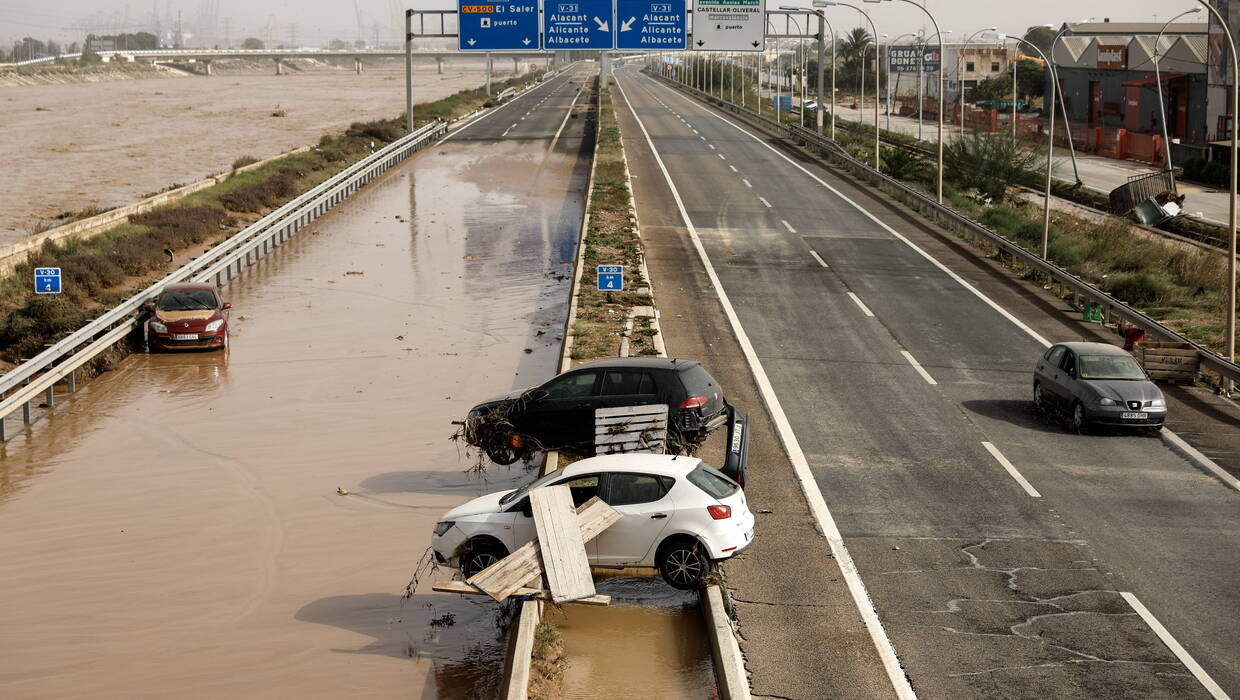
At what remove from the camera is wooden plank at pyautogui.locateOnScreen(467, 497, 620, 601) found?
13438mm

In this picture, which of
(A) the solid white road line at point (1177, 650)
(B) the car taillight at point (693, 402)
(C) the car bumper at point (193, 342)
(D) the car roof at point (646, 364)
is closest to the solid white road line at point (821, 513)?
(B) the car taillight at point (693, 402)

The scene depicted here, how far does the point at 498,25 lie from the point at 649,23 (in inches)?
294

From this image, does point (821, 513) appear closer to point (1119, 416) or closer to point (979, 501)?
point (979, 501)

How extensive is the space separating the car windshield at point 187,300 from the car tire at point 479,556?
58.8ft

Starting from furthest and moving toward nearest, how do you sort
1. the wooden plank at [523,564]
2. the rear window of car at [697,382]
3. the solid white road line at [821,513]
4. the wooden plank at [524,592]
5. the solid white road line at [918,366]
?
1. the solid white road line at [918,366]
2. the rear window of car at [697,382]
3. the wooden plank at [524,592]
4. the wooden plank at [523,564]
5. the solid white road line at [821,513]

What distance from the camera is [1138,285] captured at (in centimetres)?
3512

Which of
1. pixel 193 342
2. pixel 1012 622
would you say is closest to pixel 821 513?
pixel 1012 622

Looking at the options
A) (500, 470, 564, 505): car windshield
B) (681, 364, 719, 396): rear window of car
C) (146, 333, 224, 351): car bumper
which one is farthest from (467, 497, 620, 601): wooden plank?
(146, 333, 224, 351): car bumper

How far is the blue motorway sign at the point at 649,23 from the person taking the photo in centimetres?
6281

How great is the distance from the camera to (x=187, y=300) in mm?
30766

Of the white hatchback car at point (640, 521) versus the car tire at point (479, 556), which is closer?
the white hatchback car at point (640, 521)

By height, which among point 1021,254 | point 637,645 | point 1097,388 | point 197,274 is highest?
point 1021,254

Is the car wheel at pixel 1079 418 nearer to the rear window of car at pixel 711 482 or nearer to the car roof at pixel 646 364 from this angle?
the car roof at pixel 646 364

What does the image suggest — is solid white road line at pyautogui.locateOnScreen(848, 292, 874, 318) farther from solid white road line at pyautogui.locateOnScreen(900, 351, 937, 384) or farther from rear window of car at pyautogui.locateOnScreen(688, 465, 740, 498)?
rear window of car at pyautogui.locateOnScreen(688, 465, 740, 498)
